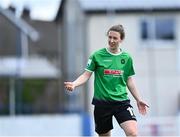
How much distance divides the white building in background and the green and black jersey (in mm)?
22276

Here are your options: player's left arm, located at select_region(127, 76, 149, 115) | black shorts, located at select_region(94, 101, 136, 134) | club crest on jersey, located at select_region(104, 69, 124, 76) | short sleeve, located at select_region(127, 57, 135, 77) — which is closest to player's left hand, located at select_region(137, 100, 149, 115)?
player's left arm, located at select_region(127, 76, 149, 115)

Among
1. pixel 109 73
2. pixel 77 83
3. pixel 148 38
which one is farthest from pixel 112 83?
pixel 148 38

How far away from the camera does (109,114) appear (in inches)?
351

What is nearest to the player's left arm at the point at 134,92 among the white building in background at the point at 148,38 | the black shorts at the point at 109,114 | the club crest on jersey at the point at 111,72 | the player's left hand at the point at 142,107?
the player's left hand at the point at 142,107

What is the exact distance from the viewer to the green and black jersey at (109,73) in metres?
8.77

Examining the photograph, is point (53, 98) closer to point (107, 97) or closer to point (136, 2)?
point (136, 2)

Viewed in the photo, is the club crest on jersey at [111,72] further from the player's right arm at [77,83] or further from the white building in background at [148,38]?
the white building in background at [148,38]

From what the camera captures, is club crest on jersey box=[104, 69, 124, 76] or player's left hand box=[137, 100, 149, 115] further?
player's left hand box=[137, 100, 149, 115]

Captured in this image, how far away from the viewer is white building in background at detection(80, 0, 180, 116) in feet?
103

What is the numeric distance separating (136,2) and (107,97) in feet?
76.1

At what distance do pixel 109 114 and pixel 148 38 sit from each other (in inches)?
926

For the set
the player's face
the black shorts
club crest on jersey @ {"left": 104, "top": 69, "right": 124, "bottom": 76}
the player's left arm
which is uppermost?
the player's face

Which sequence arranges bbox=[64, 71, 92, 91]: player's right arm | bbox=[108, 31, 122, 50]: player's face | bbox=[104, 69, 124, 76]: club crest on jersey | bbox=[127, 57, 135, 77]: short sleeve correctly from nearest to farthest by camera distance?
bbox=[64, 71, 92, 91]: player's right arm → bbox=[108, 31, 122, 50]: player's face → bbox=[104, 69, 124, 76]: club crest on jersey → bbox=[127, 57, 135, 77]: short sleeve

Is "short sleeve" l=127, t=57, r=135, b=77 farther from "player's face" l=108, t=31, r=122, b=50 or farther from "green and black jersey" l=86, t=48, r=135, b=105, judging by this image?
"player's face" l=108, t=31, r=122, b=50
